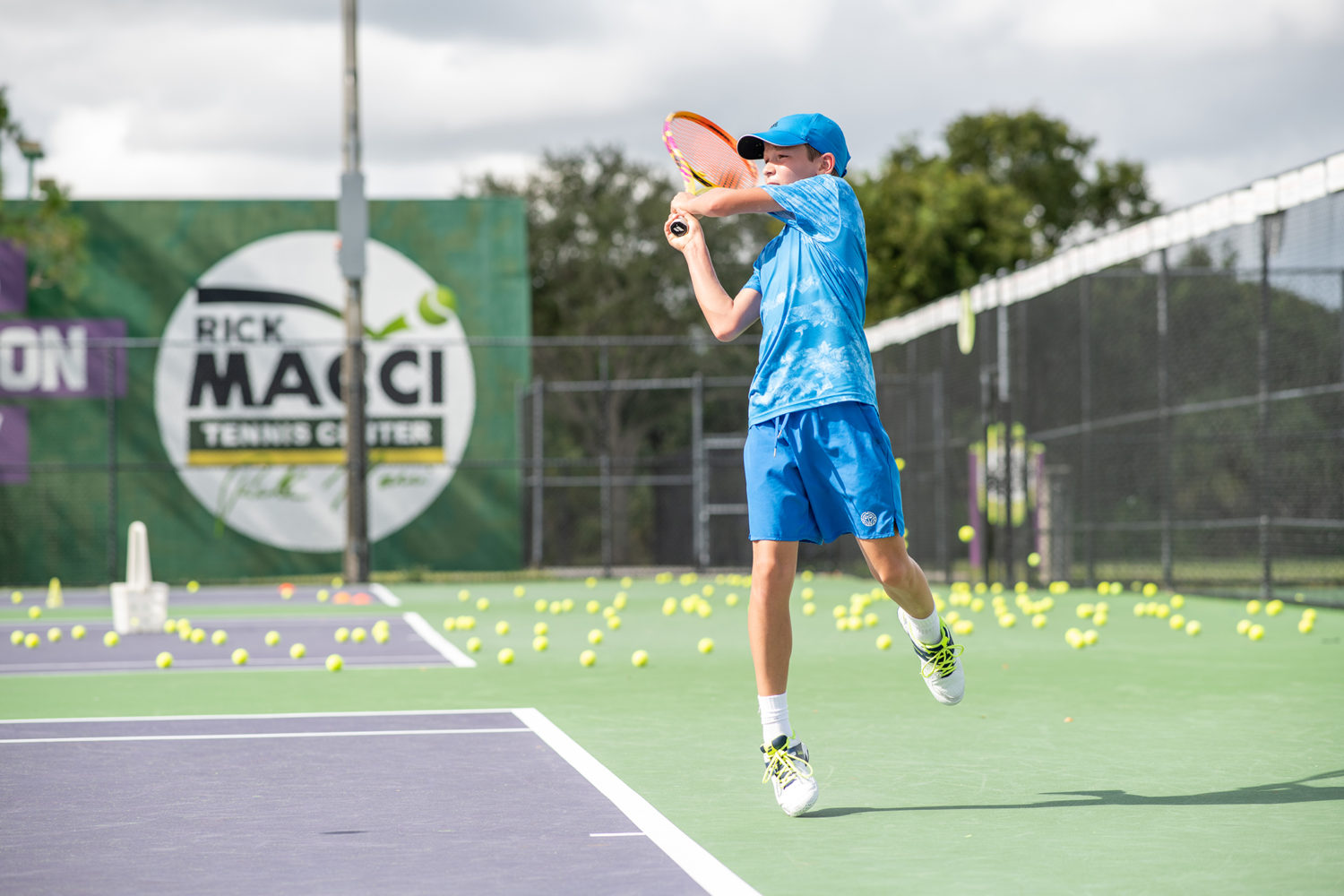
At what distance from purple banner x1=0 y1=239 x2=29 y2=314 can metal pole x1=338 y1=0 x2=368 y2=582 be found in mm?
5156

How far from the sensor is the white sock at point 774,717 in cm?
448

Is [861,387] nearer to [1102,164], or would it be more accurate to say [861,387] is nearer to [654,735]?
[654,735]

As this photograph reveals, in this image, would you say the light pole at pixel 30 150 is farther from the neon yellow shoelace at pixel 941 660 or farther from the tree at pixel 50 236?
the neon yellow shoelace at pixel 941 660

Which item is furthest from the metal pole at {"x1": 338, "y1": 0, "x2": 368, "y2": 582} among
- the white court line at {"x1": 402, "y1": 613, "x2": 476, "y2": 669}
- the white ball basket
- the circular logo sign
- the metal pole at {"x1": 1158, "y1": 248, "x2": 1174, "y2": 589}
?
the metal pole at {"x1": 1158, "y1": 248, "x2": 1174, "y2": 589}

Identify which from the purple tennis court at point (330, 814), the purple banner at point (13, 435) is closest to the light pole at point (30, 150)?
the purple banner at point (13, 435)

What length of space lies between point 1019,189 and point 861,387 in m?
40.3

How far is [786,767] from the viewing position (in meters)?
4.36

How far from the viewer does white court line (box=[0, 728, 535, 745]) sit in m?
6.02

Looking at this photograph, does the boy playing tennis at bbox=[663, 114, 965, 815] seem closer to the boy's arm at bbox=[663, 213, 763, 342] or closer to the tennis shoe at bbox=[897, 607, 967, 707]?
the boy's arm at bbox=[663, 213, 763, 342]

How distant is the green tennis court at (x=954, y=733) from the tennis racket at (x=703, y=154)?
1.82 meters

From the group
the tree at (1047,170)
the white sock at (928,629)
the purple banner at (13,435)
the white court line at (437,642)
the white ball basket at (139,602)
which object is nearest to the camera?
the white sock at (928,629)

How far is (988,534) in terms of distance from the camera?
52.3ft

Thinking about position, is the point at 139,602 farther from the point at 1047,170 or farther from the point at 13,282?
the point at 1047,170

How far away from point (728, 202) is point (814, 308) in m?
0.40
